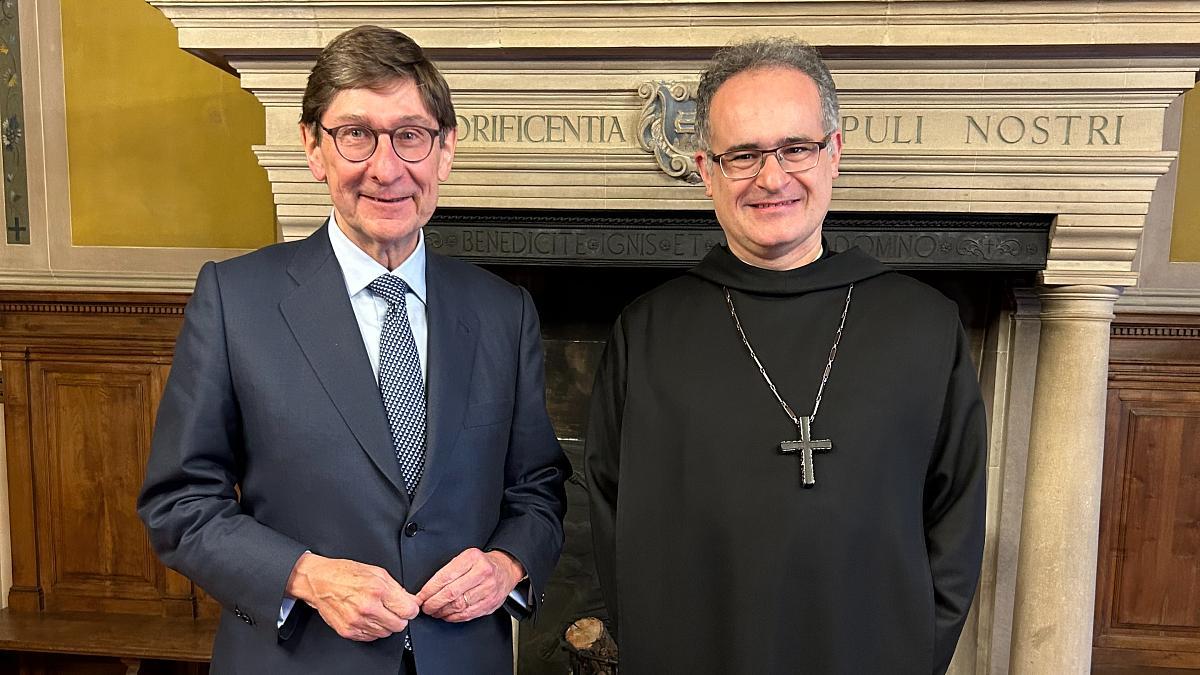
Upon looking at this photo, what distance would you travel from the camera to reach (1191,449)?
3.15 m

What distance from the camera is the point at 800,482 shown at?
1.52 m

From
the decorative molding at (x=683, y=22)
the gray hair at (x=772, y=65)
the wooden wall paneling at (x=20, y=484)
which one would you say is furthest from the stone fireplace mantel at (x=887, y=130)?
the wooden wall paneling at (x=20, y=484)

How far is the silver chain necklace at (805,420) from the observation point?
1503mm

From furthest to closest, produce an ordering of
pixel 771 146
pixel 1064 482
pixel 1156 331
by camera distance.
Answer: pixel 1156 331, pixel 1064 482, pixel 771 146

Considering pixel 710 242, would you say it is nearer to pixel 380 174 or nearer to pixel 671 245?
pixel 671 245

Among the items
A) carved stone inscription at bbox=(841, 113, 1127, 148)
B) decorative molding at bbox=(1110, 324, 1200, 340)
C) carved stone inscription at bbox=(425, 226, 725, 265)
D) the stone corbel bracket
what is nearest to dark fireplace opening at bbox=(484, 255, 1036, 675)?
carved stone inscription at bbox=(425, 226, 725, 265)

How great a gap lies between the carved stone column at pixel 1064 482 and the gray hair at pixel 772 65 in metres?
1.53

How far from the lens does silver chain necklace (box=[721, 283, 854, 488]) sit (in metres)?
1.50

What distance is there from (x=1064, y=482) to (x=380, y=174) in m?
2.27

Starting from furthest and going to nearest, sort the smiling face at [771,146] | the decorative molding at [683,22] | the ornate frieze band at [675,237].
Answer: the ornate frieze band at [675,237] → the decorative molding at [683,22] → the smiling face at [771,146]

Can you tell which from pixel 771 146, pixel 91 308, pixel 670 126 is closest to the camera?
pixel 771 146

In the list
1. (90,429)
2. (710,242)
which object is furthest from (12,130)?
(710,242)

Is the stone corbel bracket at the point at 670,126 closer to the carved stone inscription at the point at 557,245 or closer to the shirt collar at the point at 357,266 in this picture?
the carved stone inscription at the point at 557,245

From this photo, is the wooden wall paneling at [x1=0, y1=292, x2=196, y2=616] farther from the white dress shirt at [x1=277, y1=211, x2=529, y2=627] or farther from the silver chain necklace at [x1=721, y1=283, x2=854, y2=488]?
the silver chain necklace at [x1=721, y1=283, x2=854, y2=488]
